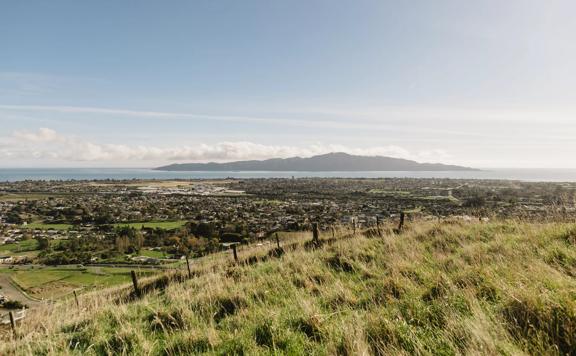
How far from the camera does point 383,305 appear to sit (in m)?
5.25

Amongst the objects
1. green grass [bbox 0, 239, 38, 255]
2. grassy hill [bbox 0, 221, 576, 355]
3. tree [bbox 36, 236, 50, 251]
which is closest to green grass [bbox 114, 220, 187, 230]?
tree [bbox 36, 236, 50, 251]

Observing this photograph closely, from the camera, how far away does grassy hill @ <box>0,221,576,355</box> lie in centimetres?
350

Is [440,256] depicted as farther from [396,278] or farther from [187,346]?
[187,346]

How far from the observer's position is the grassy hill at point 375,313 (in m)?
3.50

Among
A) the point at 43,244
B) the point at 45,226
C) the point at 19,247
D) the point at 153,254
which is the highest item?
the point at 43,244

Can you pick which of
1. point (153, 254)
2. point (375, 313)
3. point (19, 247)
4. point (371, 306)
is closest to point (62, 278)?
point (153, 254)

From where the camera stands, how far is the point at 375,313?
4742mm

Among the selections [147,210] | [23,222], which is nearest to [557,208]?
[147,210]

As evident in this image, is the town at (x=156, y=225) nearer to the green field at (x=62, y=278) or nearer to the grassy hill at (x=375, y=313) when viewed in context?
the green field at (x=62, y=278)

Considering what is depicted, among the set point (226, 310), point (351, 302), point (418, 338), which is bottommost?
point (226, 310)

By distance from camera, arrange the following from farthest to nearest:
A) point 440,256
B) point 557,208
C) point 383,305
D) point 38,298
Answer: point 38,298, point 557,208, point 440,256, point 383,305

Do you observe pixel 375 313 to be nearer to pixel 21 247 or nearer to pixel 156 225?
pixel 21 247

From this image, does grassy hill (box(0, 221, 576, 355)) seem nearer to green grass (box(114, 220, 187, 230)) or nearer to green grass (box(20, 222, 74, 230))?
green grass (box(114, 220, 187, 230))

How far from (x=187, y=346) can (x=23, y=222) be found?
307 feet
